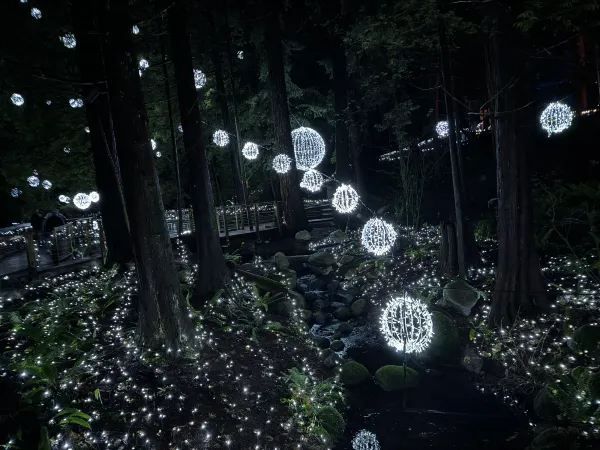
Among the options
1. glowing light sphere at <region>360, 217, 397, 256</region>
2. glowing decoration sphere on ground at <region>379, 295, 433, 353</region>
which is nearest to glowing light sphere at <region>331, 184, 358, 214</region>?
glowing light sphere at <region>360, 217, 397, 256</region>

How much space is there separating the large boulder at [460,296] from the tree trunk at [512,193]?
0.87 metres

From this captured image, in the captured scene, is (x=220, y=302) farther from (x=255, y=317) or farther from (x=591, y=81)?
(x=591, y=81)

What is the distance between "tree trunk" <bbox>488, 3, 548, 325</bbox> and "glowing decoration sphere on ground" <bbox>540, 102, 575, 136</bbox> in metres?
6.00

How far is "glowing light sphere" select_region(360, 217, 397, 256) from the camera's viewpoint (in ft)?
36.6

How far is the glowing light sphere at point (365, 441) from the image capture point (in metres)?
6.39

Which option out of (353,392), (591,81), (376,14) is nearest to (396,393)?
(353,392)

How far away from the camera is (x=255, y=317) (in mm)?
8641

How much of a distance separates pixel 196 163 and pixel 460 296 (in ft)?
22.4

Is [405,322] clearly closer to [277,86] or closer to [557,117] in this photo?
[557,117]

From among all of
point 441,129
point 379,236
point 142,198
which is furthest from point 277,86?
point 142,198

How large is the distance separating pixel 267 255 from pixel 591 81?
16096mm

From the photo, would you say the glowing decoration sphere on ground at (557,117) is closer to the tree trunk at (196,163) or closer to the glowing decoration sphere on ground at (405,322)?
the glowing decoration sphere on ground at (405,322)

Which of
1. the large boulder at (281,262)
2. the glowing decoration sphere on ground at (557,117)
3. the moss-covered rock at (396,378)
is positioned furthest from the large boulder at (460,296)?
the glowing decoration sphere on ground at (557,117)

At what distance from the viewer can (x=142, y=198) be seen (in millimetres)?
6340
